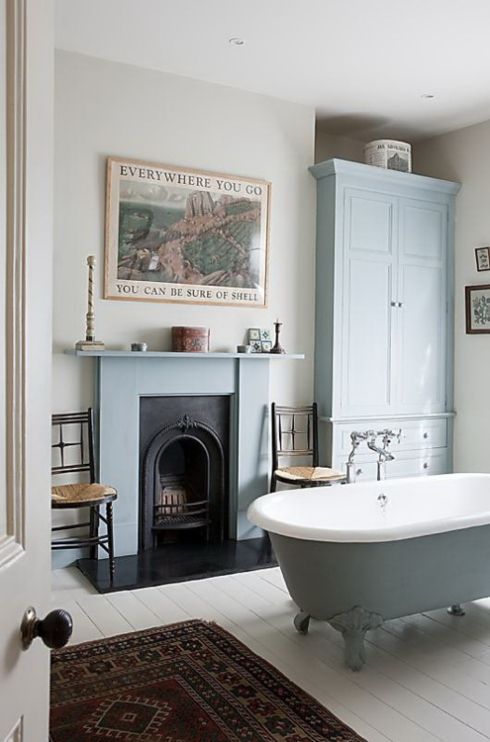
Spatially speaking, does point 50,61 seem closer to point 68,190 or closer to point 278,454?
point 68,190

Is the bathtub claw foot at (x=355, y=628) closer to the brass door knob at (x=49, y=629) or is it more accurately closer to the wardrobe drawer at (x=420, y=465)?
the brass door knob at (x=49, y=629)

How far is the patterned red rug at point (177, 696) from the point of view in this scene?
2361 millimetres

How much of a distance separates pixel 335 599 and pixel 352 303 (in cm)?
254

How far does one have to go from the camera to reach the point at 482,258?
17.2 feet

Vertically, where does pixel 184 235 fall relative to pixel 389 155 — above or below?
below

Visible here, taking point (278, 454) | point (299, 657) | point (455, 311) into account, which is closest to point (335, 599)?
point (299, 657)

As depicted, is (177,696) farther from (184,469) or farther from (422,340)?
(422,340)

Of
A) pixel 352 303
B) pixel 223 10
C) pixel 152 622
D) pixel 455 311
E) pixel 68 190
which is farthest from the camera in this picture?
pixel 455 311

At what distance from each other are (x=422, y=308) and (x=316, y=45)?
215 centimetres

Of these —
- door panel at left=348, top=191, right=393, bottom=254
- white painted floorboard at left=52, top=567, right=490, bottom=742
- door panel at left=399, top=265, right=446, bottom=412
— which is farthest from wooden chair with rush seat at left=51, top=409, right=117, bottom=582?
door panel at left=399, top=265, right=446, bottom=412

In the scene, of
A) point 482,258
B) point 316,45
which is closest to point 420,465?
point 482,258

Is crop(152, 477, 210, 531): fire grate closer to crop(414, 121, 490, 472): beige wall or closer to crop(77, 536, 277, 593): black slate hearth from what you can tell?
crop(77, 536, 277, 593): black slate hearth

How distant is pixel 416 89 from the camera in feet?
15.2

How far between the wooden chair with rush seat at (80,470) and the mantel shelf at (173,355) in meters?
0.36
